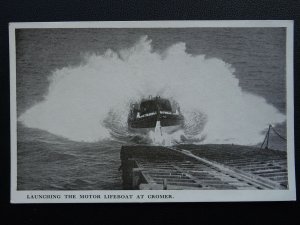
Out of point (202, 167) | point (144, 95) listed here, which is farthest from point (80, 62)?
point (202, 167)

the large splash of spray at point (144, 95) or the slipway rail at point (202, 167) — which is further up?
the large splash of spray at point (144, 95)

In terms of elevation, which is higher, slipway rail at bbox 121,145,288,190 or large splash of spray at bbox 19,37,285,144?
large splash of spray at bbox 19,37,285,144

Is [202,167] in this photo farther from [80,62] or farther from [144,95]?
[80,62]
